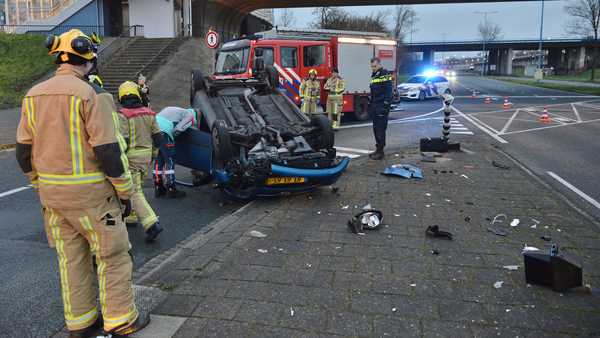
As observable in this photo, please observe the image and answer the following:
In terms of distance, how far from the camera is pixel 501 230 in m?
4.55

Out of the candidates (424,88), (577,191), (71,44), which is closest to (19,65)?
(424,88)

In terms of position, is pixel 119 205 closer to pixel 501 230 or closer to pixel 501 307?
pixel 501 307

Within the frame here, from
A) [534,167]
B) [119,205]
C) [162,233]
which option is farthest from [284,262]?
[534,167]

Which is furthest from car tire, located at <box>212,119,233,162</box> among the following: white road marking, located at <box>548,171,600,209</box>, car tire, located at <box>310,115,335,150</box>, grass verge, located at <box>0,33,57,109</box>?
grass verge, located at <box>0,33,57,109</box>

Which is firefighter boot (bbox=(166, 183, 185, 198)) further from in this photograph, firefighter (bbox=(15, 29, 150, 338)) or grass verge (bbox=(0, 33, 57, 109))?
grass verge (bbox=(0, 33, 57, 109))

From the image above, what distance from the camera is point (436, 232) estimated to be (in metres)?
4.36

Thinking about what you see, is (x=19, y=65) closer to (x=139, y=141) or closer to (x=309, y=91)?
(x=309, y=91)

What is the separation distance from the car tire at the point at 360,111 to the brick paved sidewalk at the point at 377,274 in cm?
1011

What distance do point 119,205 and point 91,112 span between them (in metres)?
0.64

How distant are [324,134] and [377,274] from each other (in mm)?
3061

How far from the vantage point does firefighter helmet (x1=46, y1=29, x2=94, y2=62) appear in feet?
8.67

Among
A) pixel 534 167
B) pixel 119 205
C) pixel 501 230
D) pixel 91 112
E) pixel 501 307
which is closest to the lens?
pixel 91 112

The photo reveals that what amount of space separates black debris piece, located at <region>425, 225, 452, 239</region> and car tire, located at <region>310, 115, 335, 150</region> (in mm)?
2266

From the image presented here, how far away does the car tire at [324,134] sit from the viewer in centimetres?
625
